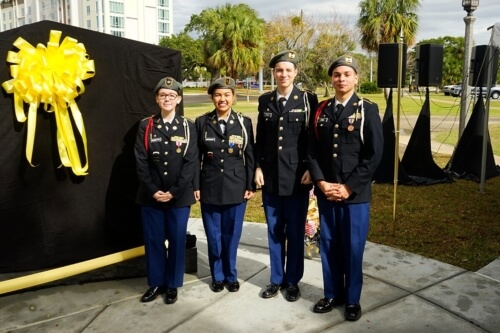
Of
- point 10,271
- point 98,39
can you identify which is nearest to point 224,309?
point 10,271

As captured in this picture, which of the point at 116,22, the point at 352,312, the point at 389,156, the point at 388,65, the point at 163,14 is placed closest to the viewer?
the point at 352,312

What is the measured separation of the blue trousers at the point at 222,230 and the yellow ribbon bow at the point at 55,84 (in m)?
1.00

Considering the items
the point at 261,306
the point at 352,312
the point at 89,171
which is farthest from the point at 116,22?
the point at 352,312

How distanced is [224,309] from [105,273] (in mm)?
1156

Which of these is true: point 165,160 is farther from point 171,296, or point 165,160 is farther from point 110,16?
point 110,16

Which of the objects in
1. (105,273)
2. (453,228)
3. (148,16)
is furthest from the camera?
(148,16)

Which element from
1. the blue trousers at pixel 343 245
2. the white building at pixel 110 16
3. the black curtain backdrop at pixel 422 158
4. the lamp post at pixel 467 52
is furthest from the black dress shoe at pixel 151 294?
the white building at pixel 110 16

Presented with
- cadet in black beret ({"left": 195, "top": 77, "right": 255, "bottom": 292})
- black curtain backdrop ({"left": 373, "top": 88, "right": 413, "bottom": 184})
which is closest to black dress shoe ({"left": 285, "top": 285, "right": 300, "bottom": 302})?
cadet in black beret ({"left": 195, "top": 77, "right": 255, "bottom": 292})

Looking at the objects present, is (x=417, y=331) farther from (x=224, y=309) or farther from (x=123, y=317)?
(x=123, y=317)

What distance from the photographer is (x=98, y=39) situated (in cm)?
353

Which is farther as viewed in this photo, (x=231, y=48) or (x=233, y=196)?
(x=231, y=48)

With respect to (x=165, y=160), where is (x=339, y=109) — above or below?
above

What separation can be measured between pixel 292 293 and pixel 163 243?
1039 mm

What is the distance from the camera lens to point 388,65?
670cm
